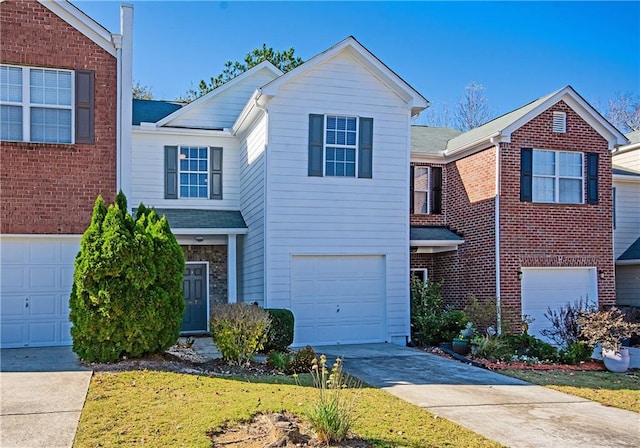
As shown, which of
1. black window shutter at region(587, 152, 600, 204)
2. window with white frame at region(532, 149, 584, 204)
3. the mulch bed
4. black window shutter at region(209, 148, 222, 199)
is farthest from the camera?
black window shutter at region(209, 148, 222, 199)

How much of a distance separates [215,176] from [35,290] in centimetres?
633

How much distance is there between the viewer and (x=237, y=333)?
1109 cm

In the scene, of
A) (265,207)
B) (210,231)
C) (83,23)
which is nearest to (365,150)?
(265,207)

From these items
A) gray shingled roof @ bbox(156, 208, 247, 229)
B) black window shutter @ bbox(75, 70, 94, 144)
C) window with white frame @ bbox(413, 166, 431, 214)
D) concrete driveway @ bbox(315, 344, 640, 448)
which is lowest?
concrete driveway @ bbox(315, 344, 640, 448)

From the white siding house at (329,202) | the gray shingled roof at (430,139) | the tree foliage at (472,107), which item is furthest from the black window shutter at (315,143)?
the tree foliage at (472,107)

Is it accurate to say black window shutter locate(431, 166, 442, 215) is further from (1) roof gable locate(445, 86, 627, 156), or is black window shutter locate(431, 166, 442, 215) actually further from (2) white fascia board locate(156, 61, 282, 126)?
(2) white fascia board locate(156, 61, 282, 126)

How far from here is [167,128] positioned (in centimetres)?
1759

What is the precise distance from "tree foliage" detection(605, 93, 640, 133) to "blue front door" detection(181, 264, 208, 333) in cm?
3019

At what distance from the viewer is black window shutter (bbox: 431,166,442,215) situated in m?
19.3

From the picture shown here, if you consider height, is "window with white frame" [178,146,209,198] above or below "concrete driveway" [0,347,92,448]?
above

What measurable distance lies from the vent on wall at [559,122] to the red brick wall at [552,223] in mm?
120

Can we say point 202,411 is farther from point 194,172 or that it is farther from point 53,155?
point 194,172

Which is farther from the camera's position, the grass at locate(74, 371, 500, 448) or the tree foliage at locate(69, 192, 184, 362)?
the tree foliage at locate(69, 192, 184, 362)

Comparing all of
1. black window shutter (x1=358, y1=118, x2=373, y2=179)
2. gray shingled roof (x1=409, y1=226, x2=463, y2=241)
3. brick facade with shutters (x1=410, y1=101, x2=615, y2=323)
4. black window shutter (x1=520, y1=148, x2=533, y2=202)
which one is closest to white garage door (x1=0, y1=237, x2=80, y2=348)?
black window shutter (x1=358, y1=118, x2=373, y2=179)
